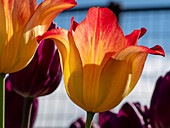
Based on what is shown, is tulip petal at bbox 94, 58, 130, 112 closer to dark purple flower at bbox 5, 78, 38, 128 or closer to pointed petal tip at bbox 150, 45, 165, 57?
pointed petal tip at bbox 150, 45, 165, 57

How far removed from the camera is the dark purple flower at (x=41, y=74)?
30cm

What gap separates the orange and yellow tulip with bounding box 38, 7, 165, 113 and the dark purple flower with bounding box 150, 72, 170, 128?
0.07m

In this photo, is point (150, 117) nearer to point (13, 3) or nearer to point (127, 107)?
point (127, 107)

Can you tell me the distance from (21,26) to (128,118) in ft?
0.45

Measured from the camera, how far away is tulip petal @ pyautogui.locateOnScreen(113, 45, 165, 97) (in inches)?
8.7

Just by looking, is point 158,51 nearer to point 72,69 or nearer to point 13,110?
point 72,69

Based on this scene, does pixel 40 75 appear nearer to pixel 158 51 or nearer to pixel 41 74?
pixel 41 74

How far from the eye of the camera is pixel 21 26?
0.80ft

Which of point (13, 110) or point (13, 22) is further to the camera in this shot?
point (13, 110)

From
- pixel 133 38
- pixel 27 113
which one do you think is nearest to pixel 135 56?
pixel 133 38

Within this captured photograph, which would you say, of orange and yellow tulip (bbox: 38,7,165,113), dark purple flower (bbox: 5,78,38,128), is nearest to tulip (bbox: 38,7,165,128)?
orange and yellow tulip (bbox: 38,7,165,113)

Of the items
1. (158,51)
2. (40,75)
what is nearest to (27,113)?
(40,75)

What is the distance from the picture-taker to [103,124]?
34cm

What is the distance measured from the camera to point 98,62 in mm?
249
